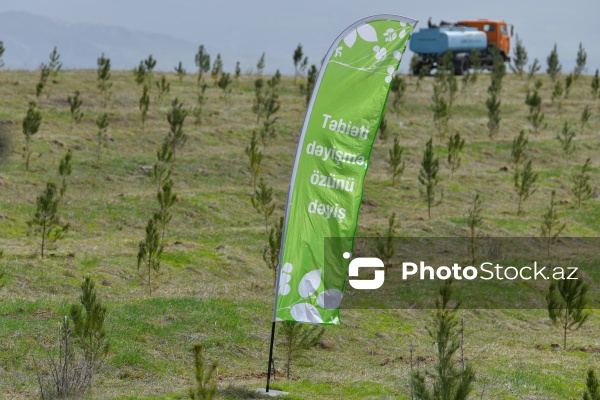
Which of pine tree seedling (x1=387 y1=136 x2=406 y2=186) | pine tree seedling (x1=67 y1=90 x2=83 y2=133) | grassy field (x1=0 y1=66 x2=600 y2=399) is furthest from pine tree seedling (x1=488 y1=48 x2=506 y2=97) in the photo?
pine tree seedling (x1=67 y1=90 x2=83 y2=133)

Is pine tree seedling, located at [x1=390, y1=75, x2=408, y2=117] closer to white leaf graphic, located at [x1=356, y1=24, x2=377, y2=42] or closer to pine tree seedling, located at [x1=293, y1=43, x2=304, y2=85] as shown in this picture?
pine tree seedling, located at [x1=293, y1=43, x2=304, y2=85]

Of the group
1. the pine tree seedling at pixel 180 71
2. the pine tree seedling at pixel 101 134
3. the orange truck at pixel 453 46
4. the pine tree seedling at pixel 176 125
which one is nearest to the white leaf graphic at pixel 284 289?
the pine tree seedling at pixel 176 125

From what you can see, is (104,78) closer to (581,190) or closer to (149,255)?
(581,190)

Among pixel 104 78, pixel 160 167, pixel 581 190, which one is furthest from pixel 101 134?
pixel 581 190

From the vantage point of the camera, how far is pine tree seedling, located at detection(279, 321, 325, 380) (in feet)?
50.8

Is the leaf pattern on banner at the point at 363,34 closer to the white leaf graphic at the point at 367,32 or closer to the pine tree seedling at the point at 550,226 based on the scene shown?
the white leaf graphic at the point at 367,32

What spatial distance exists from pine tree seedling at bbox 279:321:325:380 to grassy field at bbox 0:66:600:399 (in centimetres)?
27

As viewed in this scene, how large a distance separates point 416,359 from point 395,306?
4.38 metres

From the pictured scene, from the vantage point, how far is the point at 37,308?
57.2ft

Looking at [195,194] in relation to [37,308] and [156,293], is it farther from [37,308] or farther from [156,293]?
[37,308]

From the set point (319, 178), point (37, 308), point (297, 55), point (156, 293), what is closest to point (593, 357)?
point (319, 178)

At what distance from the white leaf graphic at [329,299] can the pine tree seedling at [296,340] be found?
2.23 meters

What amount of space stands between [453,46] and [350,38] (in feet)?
158

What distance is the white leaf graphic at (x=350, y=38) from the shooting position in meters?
13.0
